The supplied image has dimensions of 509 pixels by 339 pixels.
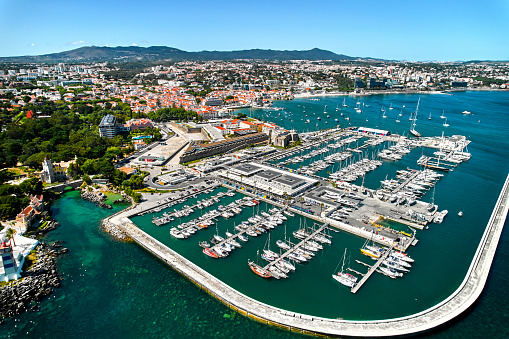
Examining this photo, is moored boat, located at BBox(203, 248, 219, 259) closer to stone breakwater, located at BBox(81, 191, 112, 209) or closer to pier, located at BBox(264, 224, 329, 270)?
pier, located at BBox(264, 224, 329, 270)

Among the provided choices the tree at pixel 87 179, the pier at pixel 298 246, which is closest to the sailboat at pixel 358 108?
the pier at pixel 298 246

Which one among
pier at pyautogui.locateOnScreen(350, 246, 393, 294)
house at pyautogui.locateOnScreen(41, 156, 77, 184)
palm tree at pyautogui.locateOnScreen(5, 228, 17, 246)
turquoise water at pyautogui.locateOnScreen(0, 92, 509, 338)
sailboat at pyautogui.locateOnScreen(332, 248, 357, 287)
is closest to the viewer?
turquoise water at pyautogui.locateOnScreen(0, 92, 509, 338)

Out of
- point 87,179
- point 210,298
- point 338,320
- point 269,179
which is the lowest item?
point 210,298

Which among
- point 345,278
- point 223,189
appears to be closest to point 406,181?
point 345,278

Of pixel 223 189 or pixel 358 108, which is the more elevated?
pixel 358 108

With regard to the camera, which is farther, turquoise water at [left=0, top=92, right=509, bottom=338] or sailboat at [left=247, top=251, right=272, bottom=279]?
sailboat at [left=247, top=251, right=272, bottom=279]

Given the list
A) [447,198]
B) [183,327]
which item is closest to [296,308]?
[183,327]

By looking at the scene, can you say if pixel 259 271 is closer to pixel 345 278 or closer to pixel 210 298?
pixel 210 298

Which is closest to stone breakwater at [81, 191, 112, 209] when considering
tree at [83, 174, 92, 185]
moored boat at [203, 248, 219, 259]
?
tree at [83, 174, 92, 185]
